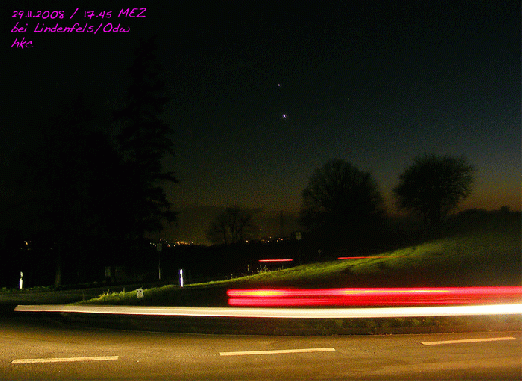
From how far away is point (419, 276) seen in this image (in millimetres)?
22000

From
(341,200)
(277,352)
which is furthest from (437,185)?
(277,352)

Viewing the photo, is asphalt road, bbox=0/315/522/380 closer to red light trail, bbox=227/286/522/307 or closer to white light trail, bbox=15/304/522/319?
white light trail, bbox=15/304/522/319

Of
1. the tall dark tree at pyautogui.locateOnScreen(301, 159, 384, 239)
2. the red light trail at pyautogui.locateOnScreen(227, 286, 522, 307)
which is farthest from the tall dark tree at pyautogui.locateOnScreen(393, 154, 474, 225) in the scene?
the red light trail at pyautogui.locateOnScreen(227, 286, 522, 307)

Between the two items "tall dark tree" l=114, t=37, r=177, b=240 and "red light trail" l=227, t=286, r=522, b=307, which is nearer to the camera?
"red light trail" l=227, t=286, r=522, b=307

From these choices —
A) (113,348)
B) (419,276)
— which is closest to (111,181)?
(419,276)

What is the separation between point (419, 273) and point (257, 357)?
15.7m

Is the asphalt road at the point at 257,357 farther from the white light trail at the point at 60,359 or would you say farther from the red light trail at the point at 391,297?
the red light trail at the point at 391,297

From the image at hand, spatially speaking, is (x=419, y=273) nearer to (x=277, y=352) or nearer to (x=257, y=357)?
(x=277, y=352)

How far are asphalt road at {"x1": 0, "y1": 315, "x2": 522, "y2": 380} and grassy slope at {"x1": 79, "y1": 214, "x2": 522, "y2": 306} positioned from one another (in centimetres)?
577

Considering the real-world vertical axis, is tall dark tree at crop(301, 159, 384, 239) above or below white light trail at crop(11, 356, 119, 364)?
above

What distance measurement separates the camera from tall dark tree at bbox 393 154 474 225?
186ft

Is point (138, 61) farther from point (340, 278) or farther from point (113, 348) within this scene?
point (113, 348)

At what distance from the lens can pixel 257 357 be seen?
8.86 meters

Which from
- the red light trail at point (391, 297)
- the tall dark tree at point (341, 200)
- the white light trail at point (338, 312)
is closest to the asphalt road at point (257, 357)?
the white light trail at point (338, 312)
